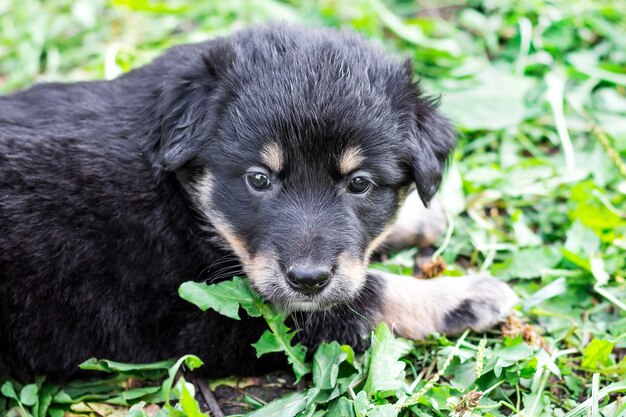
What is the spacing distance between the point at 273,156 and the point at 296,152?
0.33ft

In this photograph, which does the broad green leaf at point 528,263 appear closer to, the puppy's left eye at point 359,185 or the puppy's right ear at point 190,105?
the puppy's left eye at point 359,185

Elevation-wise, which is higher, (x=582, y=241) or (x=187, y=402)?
(x=187, y=402)

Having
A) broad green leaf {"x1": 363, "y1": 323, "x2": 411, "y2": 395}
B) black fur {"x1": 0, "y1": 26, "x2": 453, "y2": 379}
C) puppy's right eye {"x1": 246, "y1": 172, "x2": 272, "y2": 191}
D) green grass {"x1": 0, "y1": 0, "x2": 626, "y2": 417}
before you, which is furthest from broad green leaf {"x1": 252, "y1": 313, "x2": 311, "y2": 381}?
puppy's right eye {"x1": 246, "y1": 172, "x2": 272, "y2": 191}

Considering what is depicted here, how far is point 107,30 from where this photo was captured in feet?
21.4

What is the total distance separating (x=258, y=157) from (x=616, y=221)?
7.53ft

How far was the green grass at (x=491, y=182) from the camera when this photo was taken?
370 cm

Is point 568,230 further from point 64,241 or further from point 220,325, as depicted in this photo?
point 64,241

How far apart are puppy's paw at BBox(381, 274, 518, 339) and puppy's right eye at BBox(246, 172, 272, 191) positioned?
2.96ft

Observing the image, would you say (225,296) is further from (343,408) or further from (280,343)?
(343,408)

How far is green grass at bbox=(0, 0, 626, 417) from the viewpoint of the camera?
3.70m

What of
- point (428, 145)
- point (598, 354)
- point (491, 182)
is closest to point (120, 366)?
point (428, 145)

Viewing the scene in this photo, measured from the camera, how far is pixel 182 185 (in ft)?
12.4

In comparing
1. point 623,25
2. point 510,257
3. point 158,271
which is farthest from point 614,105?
point 158,271

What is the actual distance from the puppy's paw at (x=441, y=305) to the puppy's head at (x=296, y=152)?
396 mm
